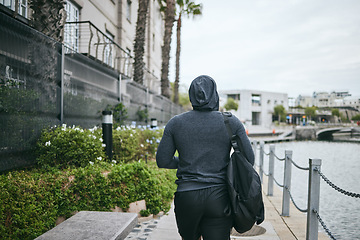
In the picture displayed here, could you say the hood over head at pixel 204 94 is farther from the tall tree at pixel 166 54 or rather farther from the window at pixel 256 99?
the window at pixel 256 99

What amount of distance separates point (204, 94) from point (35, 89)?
381 cm

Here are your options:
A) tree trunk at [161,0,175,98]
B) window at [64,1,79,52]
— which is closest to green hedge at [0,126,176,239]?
window at [64,1,79,52]

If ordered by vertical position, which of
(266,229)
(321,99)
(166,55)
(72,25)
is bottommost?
(266,229)

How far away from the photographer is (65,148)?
5.20 m

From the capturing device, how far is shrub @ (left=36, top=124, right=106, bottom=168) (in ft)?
16.7

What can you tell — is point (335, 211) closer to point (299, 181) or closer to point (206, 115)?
point (299, 181)

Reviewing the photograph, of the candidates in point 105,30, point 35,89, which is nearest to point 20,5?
point 35,89

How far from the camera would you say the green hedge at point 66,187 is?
3.59 meters

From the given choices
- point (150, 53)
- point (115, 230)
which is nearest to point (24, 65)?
point (115, 230)

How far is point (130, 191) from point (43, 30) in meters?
3.99

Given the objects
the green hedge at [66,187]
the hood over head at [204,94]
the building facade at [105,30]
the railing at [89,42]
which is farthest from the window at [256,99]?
the hood over head at [204,94]

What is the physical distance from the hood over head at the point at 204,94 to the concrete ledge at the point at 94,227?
1.59m

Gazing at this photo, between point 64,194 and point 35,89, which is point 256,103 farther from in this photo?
point 64,194

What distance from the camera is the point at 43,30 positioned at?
6480 millimetres
